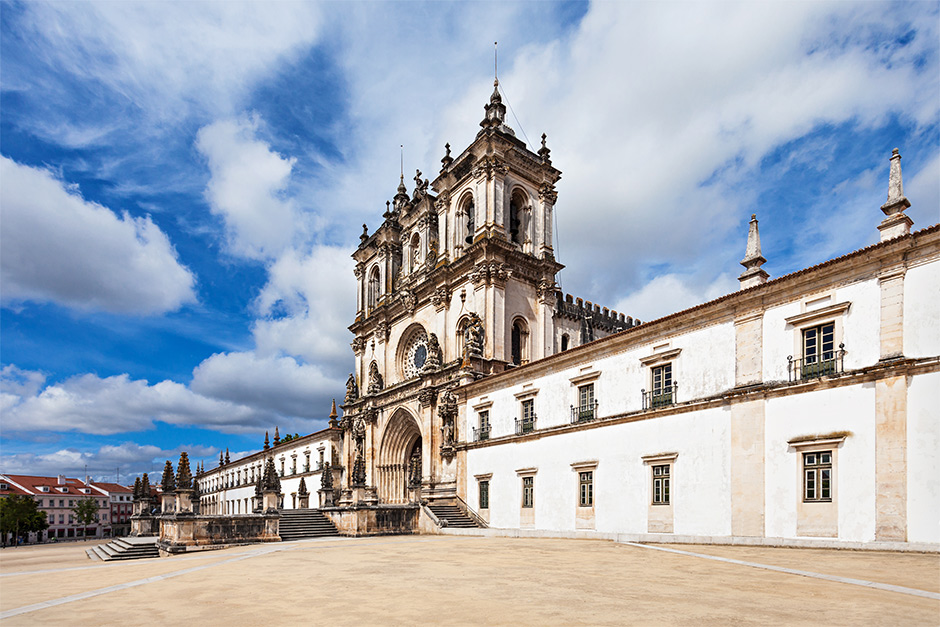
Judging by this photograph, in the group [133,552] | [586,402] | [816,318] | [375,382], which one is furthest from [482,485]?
[816,318]

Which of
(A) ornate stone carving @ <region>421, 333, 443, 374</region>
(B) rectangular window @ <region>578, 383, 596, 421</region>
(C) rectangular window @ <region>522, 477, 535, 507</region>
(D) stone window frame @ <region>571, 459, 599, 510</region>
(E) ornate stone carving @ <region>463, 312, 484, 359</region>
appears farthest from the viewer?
(A) ornate stone carving @ <region>421, 333, 443, 374</region>

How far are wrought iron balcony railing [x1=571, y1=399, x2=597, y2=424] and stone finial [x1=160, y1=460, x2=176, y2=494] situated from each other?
20.1m

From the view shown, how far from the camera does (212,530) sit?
68.4 ft

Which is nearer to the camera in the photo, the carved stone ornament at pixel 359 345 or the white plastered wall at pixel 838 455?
the white plastered wall at pixel 838 455

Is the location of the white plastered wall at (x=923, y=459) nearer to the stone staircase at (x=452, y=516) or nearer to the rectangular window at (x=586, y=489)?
the rectangular window at (x=586, y=489)

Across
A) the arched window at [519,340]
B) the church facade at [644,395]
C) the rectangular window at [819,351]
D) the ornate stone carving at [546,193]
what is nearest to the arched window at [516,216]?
the church facade at [644,395]

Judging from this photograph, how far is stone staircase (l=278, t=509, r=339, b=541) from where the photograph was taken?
2541cm

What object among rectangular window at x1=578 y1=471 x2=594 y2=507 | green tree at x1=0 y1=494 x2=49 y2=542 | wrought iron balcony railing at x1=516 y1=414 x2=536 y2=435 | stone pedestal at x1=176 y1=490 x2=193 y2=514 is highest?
wrought iron balcony railing at x1=516 y1=414 x2=536 y2=435

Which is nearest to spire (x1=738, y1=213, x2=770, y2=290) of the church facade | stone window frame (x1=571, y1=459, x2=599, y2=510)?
the church facade

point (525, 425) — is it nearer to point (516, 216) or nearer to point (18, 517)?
point (516, 216)

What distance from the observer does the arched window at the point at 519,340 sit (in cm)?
3541

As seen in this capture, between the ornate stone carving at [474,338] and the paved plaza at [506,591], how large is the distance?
60.7 feet

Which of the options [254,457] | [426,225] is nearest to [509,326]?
[426,225]

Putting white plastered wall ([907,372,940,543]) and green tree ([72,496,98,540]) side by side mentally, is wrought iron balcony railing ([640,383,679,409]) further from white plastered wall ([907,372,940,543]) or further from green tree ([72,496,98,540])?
green tree ([72,496,98,540])
